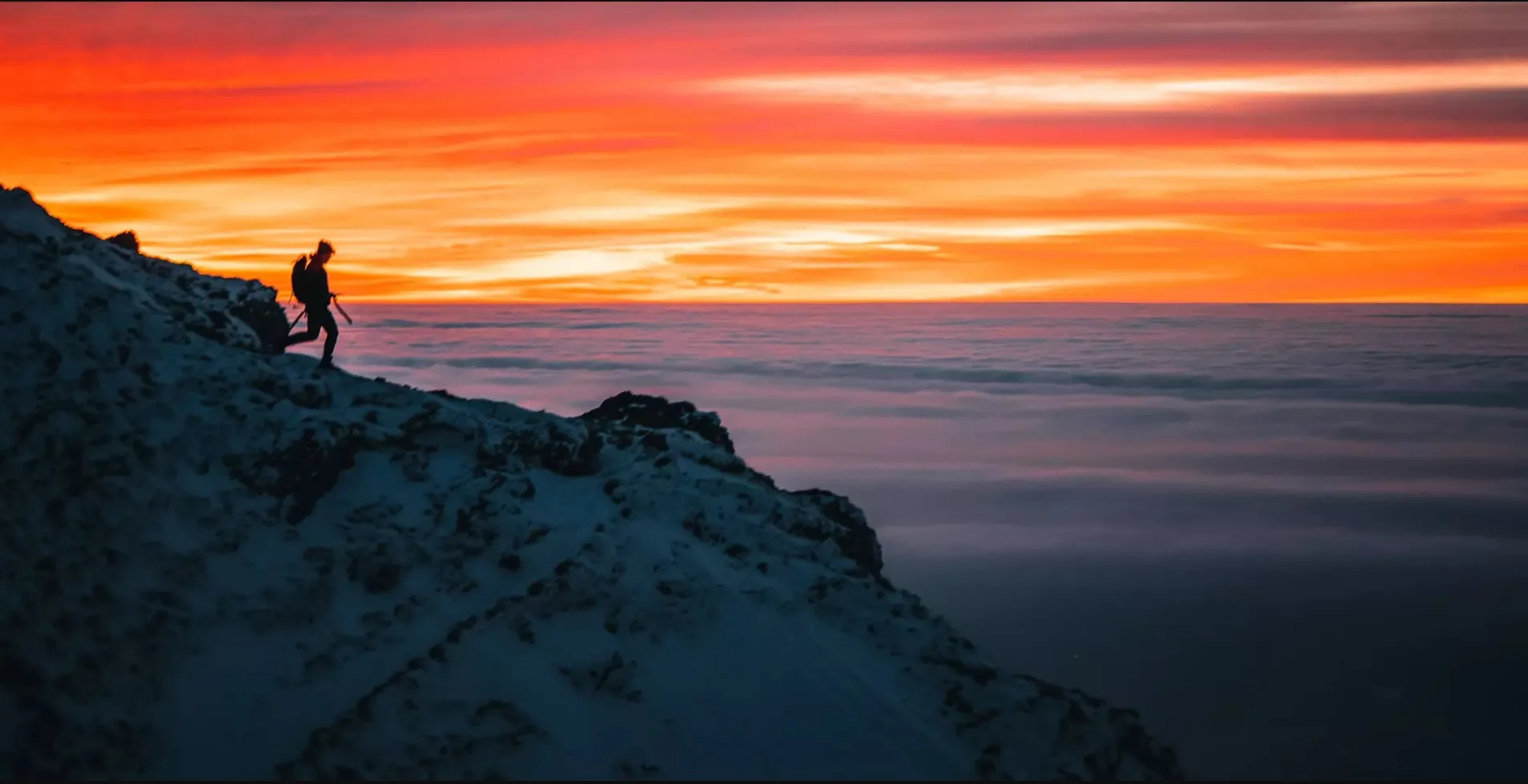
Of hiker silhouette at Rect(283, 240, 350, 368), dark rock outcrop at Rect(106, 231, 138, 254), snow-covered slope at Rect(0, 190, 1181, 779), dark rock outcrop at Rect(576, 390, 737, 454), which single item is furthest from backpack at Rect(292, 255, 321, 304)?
dark rock outcrop at Rect(576, 390, 737, 454)

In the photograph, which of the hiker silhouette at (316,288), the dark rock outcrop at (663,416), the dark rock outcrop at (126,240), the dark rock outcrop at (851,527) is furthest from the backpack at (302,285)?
the dark rock outcrop at (851,527)

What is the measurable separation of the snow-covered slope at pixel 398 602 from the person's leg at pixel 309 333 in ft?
4.64

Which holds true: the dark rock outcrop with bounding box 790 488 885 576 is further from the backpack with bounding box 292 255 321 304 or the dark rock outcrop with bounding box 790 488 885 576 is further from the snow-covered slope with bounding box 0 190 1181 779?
the backpack with bounding box 292 255 321 304

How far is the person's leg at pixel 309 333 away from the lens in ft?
52.0

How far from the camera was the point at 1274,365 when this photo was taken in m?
87.6

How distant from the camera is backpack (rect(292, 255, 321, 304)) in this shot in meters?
15.8

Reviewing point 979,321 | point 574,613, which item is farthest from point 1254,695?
point 979,321

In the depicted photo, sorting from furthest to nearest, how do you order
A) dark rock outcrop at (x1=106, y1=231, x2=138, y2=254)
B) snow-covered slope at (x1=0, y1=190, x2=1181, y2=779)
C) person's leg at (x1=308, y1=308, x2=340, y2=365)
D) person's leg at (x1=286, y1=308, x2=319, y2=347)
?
dark rock outcrop at (x1=106, y1=231, x2=138, y2=254), person's leg at (x1=286, y1=308, x2=319, y2=347), person's leg at (x1=308, y1=308, x2=340, y2=365), snow-covered slope at (x1=0, y1=190, x2=1181, y2=779)

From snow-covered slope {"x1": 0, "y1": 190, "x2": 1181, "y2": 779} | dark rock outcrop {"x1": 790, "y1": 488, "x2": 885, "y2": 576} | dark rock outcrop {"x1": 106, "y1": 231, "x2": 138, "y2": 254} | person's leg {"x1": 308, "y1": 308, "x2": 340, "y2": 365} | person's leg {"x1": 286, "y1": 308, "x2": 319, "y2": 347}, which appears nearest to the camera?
snow-covered slope {"x1": 0, "y1": 190, "x2": 1181, "y2": 779}

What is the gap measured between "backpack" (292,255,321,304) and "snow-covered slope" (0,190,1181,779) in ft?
4.94

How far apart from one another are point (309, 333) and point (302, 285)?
75cm

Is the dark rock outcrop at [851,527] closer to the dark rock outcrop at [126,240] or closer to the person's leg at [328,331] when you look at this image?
the person's leg at [328,331]

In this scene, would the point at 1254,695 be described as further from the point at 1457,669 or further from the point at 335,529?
the point at 335,529

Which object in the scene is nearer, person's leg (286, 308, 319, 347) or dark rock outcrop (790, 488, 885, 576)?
dark rock outcrop (790, 488, 885, 576)
